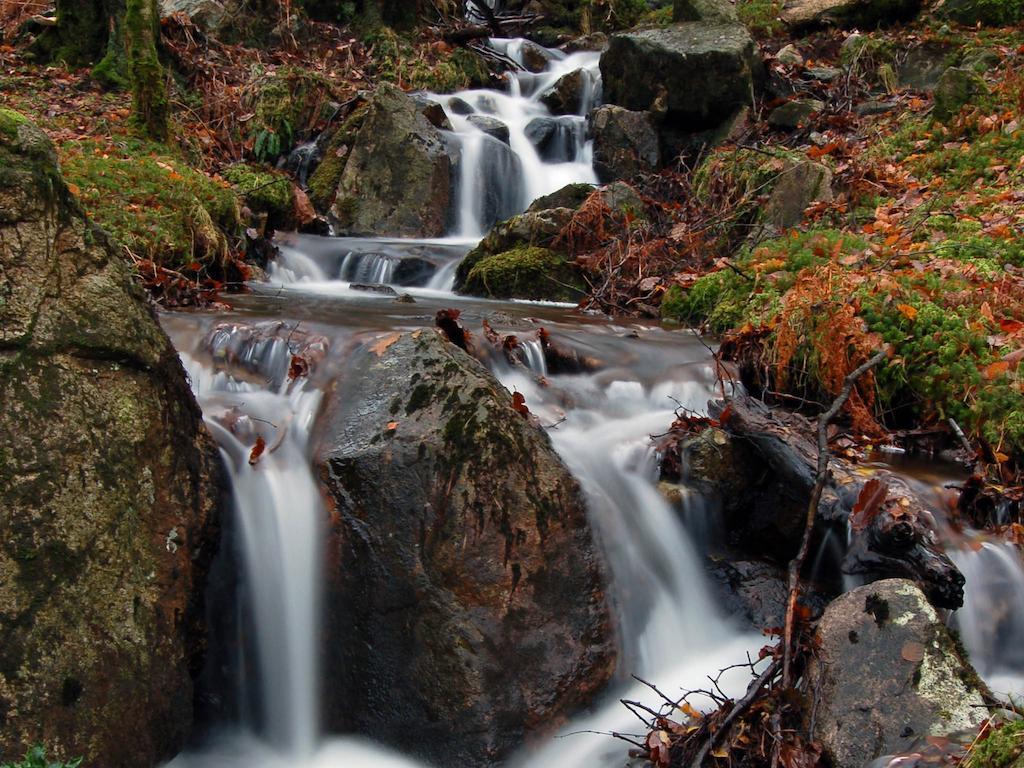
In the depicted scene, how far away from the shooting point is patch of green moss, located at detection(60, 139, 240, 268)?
718cm

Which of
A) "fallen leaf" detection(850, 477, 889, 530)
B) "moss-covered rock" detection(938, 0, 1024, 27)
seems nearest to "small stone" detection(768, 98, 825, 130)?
"moss-covered rock" detection(938, 0, 1024, 27)

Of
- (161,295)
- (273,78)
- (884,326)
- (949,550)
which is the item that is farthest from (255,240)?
(949,550)

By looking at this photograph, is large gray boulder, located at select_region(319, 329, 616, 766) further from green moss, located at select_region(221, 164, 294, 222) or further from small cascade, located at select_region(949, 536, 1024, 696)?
green moss, located at select_region(221, 164, 294, 222)

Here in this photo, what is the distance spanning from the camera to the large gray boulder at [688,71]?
1170 cm

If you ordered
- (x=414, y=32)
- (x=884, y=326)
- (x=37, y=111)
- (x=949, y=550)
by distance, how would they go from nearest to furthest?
1. (x=949, y=550)
2. (x=884, y=326)
3. (x=37, y=111)
4. (x=414, y=32)

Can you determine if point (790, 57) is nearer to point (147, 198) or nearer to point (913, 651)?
point (147, 198)

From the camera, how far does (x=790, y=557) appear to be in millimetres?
4527

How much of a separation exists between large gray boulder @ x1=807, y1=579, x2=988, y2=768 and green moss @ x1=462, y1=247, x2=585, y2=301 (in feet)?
18.8

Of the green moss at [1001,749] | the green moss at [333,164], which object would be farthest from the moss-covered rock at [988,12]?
the green moss at [1001,749]

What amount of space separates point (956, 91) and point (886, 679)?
8.29 m

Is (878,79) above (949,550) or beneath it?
above

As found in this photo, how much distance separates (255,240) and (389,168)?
305cm

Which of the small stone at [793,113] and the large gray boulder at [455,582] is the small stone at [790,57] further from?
the large gray boulder at [455,582]

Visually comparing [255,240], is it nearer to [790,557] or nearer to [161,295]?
[161,295]
